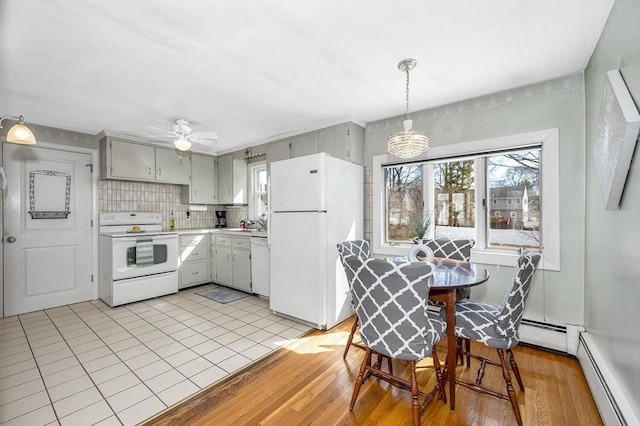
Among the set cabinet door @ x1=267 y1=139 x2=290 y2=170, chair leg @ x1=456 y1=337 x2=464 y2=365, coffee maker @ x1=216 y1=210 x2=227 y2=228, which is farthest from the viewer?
coffee maker @ x1=216 y1=210 x2=227 y2=228

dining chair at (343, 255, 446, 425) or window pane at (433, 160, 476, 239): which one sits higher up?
window pane at (433, 160, 476, 239)

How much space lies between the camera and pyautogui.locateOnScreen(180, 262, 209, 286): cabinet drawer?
14.5 feet

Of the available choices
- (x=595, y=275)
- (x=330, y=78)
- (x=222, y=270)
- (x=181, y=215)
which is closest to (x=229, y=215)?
(x=181, y=215)

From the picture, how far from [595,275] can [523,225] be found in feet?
2.53

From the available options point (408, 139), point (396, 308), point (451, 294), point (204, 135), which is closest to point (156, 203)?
point (204, 135)

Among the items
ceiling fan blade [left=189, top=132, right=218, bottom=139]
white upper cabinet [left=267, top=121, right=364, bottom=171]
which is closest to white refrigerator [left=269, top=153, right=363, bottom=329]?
white upper cabinet [left=267, top=121, right=364, bottom=171]

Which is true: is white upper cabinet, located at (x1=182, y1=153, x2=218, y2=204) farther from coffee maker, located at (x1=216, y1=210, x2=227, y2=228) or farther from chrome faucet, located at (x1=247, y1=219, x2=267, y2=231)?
chrome faucet, located at (x1=247, y1=219, x2=267, y2=231)

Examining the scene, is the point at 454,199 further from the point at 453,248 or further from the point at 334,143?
the point at 334,143

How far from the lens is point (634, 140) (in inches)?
50.3

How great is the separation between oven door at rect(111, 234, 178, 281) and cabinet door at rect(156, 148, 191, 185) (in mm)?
1028

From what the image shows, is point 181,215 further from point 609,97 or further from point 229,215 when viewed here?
point 609,97

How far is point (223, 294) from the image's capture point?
4.19 meters

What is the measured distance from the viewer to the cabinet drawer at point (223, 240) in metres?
4.45

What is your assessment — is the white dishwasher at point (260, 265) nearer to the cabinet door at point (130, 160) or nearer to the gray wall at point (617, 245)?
the cabinet door at point (130, 160)
